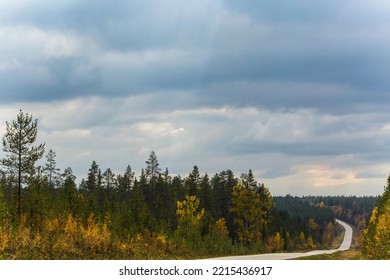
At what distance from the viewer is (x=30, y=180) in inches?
1921

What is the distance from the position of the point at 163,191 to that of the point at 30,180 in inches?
1640

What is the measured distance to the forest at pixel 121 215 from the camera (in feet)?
105

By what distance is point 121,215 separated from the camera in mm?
62844

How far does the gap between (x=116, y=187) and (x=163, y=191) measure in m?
30.2

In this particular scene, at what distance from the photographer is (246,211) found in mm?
80688

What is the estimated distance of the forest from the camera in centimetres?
3206

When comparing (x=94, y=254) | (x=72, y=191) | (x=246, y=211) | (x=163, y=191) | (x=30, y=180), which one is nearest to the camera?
(x=94, y=254)
